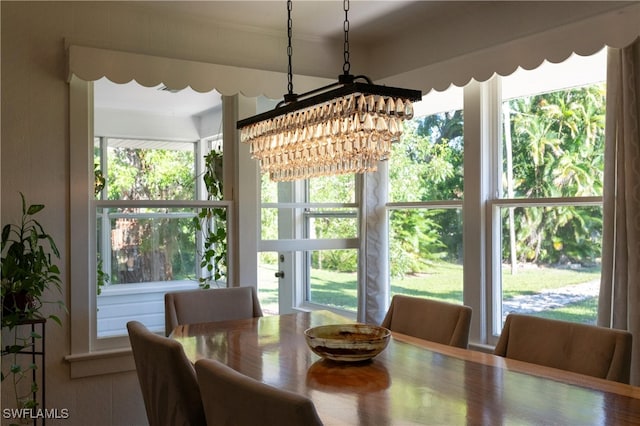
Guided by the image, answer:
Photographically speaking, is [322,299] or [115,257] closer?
[115,257]

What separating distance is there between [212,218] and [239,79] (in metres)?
0.89

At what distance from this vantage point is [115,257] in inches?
128

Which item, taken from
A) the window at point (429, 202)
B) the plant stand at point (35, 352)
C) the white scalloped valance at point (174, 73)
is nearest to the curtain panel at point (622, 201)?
the window at point (429, 202)

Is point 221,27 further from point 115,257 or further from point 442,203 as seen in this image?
point 442,203

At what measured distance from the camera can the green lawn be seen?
2.83 m

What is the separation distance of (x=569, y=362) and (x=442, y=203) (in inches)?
62.6

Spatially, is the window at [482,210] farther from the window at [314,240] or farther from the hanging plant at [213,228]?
the hanging plant at [213,228]

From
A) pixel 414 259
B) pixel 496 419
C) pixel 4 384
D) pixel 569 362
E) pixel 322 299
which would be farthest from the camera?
pixel 322 299

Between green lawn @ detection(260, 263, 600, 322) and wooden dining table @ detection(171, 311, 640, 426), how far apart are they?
1019 millimetres

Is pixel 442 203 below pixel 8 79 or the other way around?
below

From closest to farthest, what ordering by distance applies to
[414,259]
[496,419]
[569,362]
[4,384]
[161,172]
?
[496,419], [569,362], [4,384], [161,172], [414,259]

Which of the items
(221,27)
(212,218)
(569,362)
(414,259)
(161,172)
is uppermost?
(221,27)

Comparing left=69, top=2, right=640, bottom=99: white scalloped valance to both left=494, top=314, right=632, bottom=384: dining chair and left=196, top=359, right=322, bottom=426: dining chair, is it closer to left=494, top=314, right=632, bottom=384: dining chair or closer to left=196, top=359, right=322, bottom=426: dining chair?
left=494, top=314, right=632, bottom=384: dining chair

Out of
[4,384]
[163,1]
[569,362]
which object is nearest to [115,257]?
[4,384]
